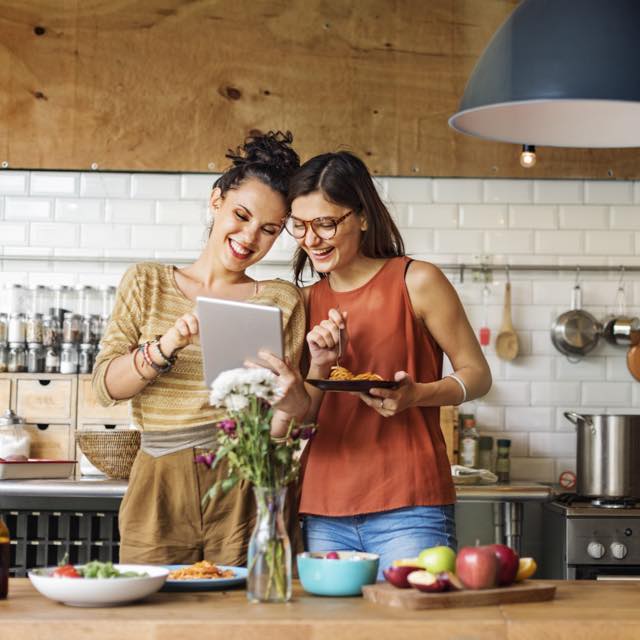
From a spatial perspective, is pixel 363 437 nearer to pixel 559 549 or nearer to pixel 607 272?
pixel 559 549

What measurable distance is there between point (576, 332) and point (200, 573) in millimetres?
3184

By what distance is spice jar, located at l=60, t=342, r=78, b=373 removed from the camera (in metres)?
4.67

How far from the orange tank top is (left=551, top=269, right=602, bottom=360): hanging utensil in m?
2.47

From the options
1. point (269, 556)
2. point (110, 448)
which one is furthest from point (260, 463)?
point (110, 448)

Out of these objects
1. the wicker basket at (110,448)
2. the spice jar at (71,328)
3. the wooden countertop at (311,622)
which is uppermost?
the spice jar at (71,328)

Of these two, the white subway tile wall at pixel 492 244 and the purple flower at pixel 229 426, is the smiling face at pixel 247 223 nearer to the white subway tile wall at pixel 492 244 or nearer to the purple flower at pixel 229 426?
the purple flower at pixel 229 426

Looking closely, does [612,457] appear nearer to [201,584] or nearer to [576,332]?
[576,332]

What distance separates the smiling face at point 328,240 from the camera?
2.69m

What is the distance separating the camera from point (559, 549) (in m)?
4.25

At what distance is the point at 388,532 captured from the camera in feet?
8.34

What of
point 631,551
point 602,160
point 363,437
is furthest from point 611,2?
point 602,160

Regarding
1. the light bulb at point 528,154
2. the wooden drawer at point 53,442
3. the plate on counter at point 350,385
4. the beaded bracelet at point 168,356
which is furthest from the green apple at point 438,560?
the wooden drawer at point 53,442

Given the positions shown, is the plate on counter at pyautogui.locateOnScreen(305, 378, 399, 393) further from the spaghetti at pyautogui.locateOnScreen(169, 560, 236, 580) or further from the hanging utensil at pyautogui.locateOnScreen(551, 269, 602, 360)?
the hanging utensil at pyautogui.locateOnScreen(551, 269, 602, 360)

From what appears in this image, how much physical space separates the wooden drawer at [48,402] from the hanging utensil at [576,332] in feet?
7.37
